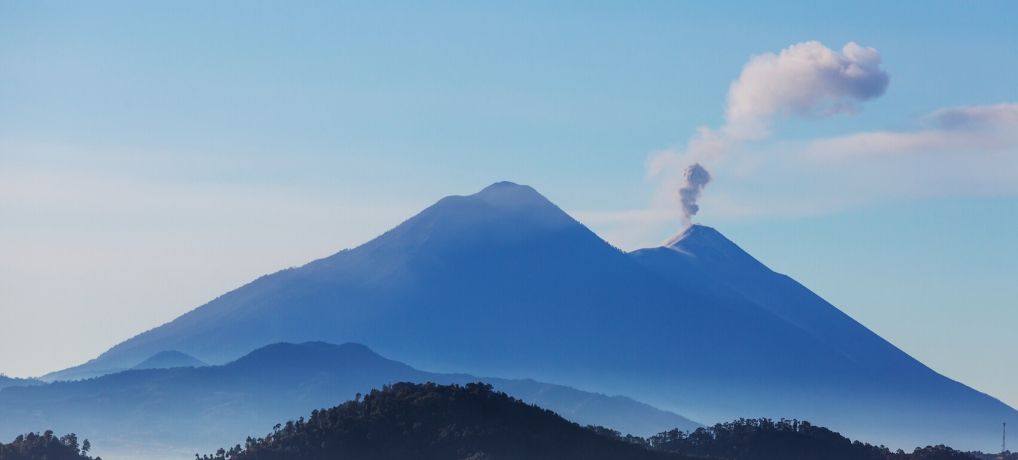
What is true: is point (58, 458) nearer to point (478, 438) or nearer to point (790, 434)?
point (478, 438)

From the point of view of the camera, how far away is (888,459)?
89.6 meters

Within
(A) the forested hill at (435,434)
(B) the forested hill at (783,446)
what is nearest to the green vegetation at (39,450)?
(A) the forested hill at (435,434)

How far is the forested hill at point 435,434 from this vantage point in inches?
2859

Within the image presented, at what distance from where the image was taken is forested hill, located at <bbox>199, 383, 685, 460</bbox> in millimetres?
72625

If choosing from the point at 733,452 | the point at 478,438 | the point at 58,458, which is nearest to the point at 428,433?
the point at 478,438

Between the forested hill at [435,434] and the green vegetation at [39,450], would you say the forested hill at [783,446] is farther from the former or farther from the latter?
the green vegetation at [39,450]

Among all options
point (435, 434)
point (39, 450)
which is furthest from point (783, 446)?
point (39, 450)

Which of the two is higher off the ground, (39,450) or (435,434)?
(435,434)

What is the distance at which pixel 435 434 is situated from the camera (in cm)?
7519

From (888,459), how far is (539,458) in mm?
24020

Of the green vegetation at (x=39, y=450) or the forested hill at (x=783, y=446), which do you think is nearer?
the green vegetation at (x=39, y=450)

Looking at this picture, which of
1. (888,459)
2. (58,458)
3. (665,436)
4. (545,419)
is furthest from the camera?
(665,436)

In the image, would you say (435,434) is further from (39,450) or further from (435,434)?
(39,450)

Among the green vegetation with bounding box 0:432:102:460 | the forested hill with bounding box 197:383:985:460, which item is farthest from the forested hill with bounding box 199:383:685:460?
the green vegetation with bounding box 0:432:102:460
